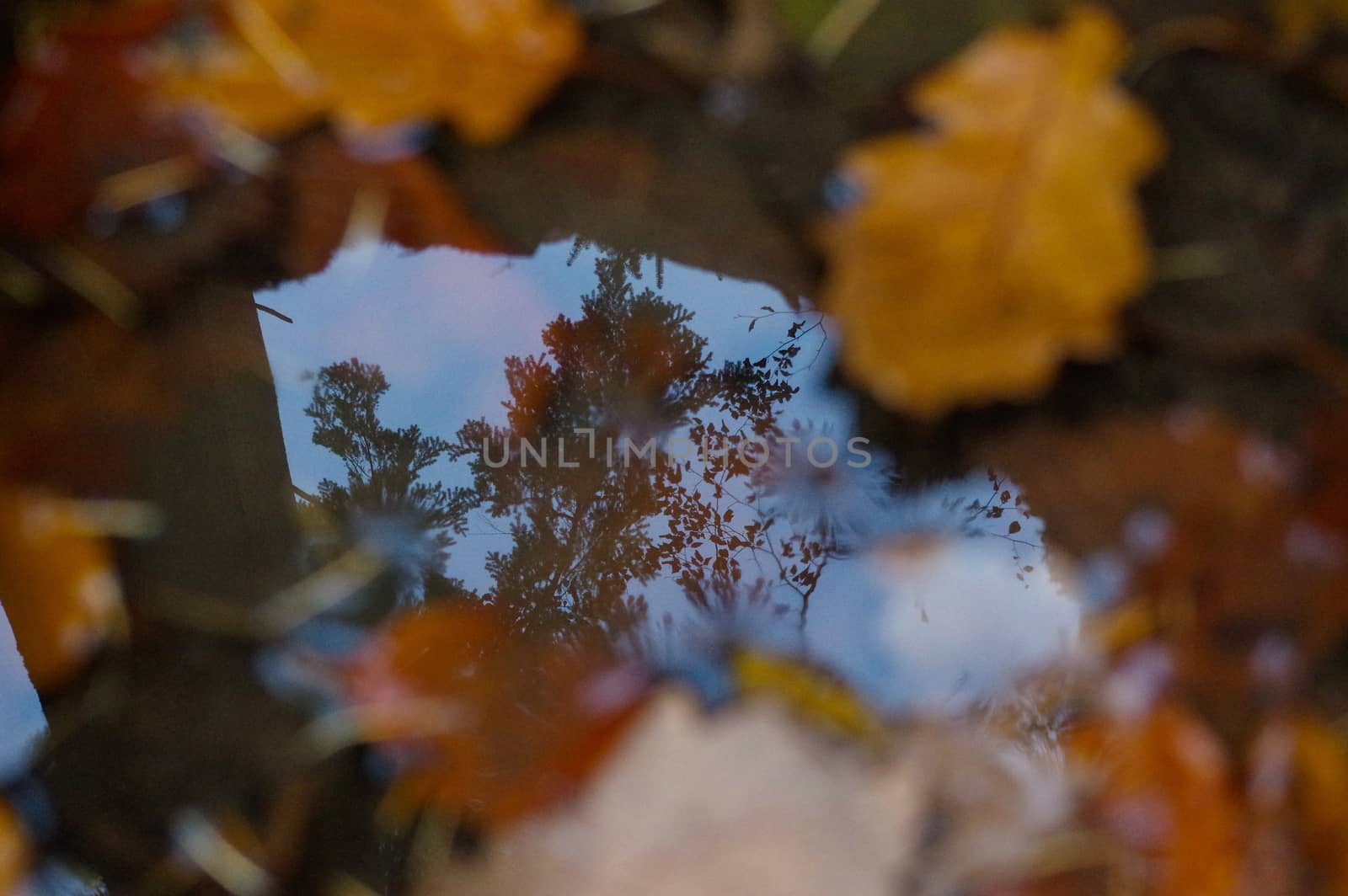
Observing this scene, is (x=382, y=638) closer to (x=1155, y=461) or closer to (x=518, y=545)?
(x=518, y=545)

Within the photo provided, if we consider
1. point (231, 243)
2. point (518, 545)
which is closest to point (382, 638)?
point (518, 545)

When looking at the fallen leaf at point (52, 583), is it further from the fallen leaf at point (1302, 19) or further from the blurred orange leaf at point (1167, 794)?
the fallen leaf at point (1302, 19)

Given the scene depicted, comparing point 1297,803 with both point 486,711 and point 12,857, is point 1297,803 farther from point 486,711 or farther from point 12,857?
point 12,857

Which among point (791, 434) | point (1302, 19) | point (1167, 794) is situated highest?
point (1302, 19)

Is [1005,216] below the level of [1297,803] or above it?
above

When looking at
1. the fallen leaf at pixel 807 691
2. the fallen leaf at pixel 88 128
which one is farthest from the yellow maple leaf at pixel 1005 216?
the fallen leaf at pixel 88 128

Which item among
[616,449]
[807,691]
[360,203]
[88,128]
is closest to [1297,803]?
[807,691]

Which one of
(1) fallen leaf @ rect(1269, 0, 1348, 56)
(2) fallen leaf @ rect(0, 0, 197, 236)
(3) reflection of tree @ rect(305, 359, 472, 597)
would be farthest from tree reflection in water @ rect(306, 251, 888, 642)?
(1) fallen leaf @ rect(1269, 0, 1348, 56)
